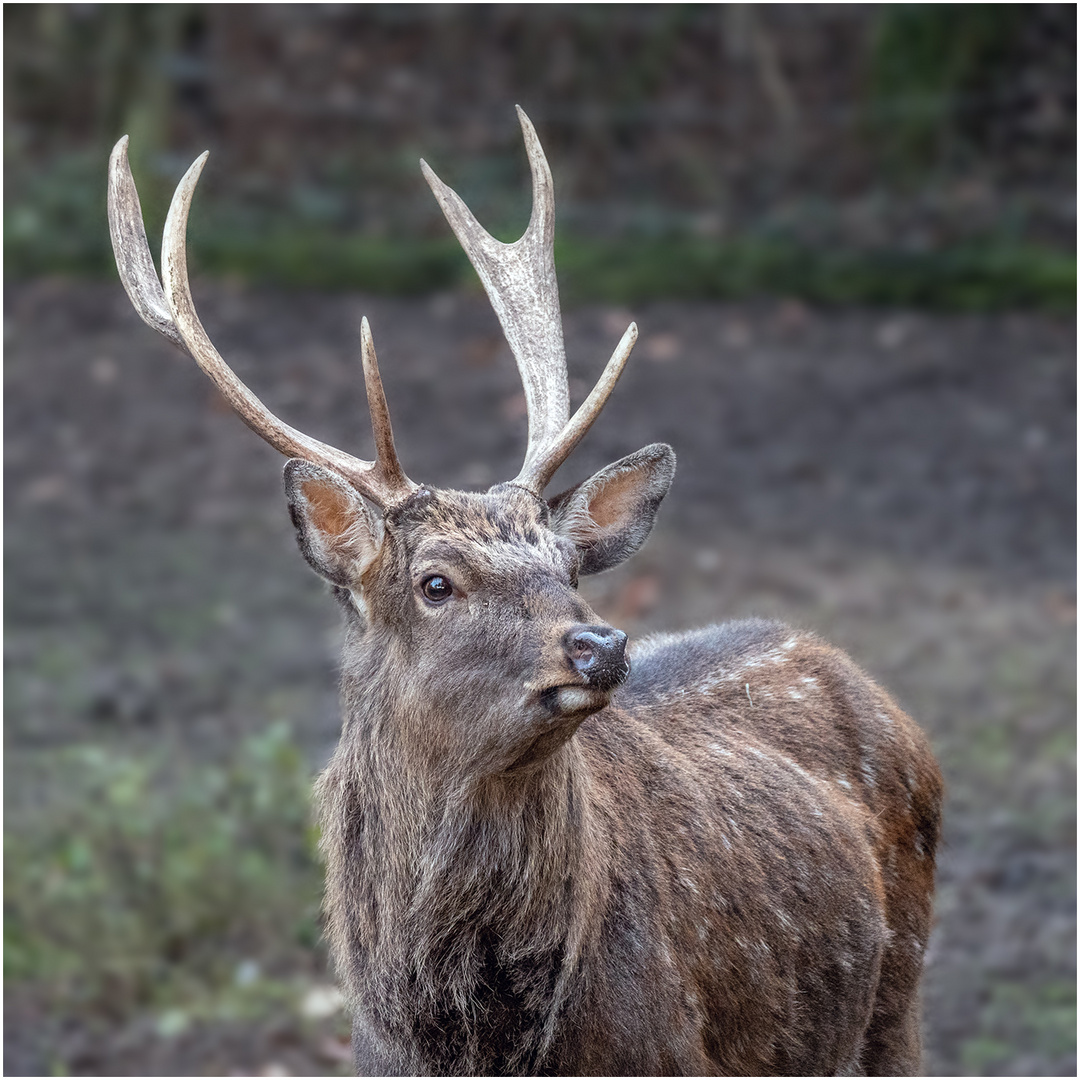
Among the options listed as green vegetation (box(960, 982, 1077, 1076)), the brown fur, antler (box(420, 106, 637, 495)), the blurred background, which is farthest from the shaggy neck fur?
green vegetation (box(960, 982, 1077, 1076))

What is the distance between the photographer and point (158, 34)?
44.1 ft

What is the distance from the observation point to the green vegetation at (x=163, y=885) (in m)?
6.21

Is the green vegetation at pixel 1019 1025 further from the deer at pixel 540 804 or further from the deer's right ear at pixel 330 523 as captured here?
the deer's right ear at pixel 330 523

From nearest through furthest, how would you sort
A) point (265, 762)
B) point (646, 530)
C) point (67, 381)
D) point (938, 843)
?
point (646, 530) < point (938, 843) < point (265, 762) < point (67, 381)

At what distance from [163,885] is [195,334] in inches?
129

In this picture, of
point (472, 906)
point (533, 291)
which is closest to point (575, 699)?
point (472, 906)

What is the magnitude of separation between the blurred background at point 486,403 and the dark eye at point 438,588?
198 cm

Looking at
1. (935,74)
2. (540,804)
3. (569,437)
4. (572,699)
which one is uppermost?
(935,74)

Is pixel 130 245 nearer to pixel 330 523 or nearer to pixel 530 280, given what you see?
pixel 330 523

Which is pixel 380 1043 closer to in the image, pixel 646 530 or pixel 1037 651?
pixel 646 530

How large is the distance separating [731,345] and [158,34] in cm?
577

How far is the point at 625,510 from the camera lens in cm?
415

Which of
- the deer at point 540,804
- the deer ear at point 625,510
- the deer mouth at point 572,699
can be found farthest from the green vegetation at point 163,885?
the deer mouth at point 572,699

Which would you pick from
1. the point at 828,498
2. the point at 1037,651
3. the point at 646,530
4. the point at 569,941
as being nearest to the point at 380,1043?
the point at 569,941
